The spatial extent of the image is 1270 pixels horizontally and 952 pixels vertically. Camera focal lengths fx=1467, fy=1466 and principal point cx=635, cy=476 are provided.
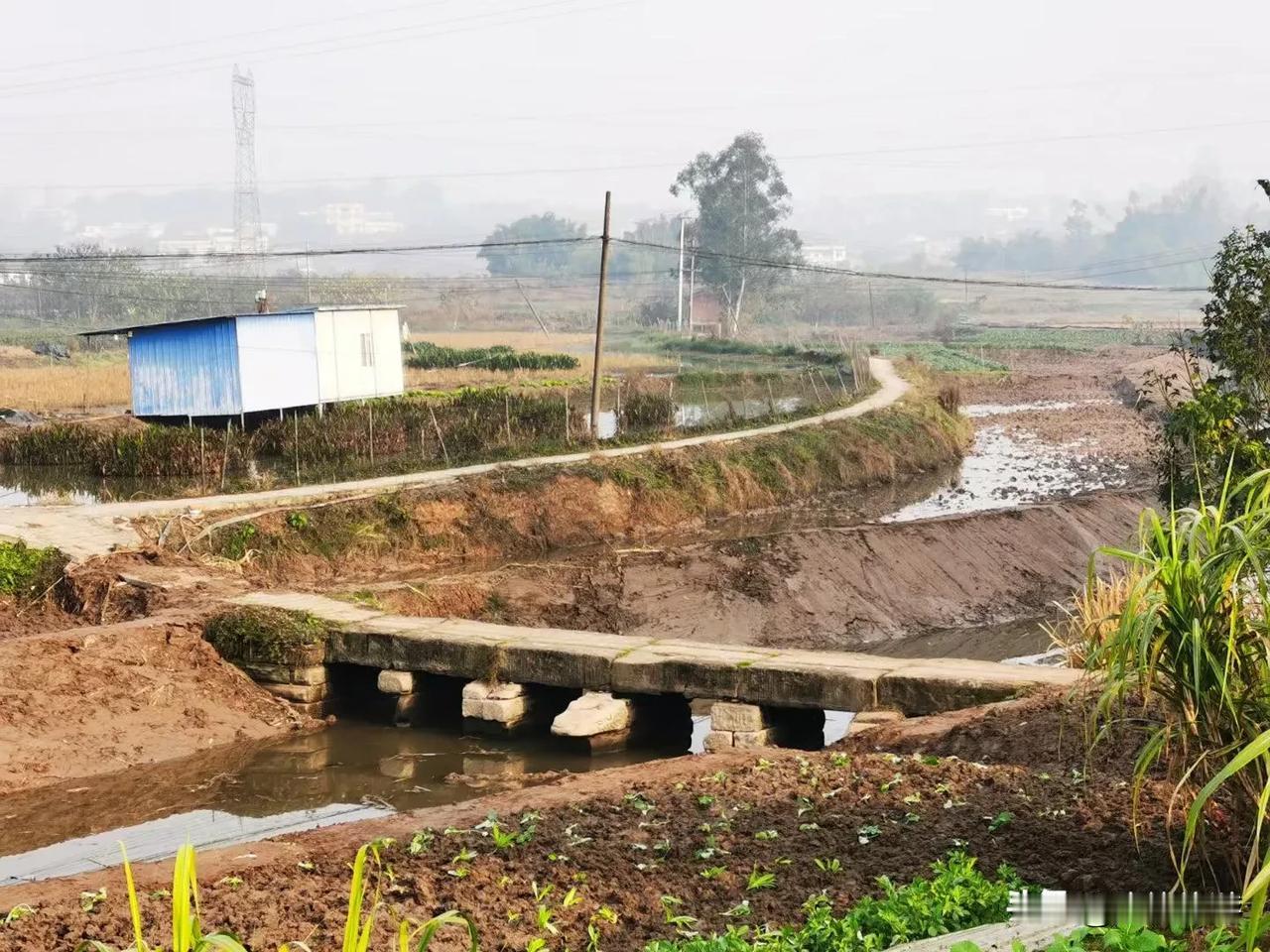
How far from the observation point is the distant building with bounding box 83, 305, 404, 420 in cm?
3197

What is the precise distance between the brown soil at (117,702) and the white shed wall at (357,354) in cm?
2262

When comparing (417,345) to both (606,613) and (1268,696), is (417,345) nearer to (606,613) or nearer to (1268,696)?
(606,613)

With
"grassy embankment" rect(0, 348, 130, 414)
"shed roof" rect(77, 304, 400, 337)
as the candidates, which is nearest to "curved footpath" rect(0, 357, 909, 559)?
"shed roof" rect(77, 304, 400, 337)

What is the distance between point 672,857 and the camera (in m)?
6.76

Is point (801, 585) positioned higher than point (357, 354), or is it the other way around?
point (357, 354)

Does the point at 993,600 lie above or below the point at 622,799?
below

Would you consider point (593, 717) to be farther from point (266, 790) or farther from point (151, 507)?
point (151, 507)

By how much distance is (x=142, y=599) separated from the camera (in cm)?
1457

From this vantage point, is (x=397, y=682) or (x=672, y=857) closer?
(x=672, y=857)

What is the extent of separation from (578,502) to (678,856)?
16489 mm

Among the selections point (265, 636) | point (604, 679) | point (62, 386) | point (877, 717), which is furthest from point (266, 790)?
A: point (62, 386)

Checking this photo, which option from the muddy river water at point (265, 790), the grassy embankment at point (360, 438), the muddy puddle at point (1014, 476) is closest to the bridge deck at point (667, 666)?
the muddy river water at point (265, 790)

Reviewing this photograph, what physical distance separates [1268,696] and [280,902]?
405cm

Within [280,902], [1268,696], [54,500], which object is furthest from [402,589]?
[1268,696]
